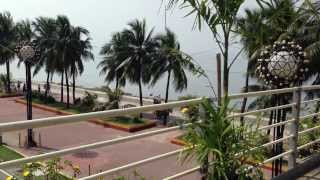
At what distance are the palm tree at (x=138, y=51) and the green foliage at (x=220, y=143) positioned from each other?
25602 mm

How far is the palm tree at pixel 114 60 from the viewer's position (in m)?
29.5

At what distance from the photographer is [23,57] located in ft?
54.9

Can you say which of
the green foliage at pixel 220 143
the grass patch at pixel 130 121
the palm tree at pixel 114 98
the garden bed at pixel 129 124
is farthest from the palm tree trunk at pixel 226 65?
the palm tree at pixel 114 98

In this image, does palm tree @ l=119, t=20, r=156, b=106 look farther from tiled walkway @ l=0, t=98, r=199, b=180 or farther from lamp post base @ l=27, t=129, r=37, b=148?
lamp post base @ l=27, t=129, r=37, b=148

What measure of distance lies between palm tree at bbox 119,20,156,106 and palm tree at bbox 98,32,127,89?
447 millimetres

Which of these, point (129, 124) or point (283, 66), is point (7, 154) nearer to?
point (129, 124)

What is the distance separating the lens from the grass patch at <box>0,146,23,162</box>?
54.1ft

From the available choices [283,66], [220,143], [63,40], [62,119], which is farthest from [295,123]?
[63,40]

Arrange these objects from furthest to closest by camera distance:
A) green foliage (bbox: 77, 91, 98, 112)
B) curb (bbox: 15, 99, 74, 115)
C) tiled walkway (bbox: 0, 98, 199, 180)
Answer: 1. green foliage (bbox: 77, 91, 98, 112)
2. curb (bbox: 15, 99, 74, 115)
3. tiled walkway (bbox: 0, 98, 199, 180)

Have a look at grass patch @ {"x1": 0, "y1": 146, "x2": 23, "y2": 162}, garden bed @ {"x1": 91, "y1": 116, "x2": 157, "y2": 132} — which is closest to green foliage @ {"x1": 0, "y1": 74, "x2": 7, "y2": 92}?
garden bed @ {"x1": 91, "y1": 116, "x2": 157, "y2": 132}

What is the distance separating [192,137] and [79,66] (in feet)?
100

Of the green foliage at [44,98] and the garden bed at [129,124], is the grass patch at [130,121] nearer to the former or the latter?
the garden bed at [129,124]

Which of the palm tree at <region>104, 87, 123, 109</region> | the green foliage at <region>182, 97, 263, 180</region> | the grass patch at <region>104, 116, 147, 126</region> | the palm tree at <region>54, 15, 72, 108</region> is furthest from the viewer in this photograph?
the palm tree at <region>54, 15, 72, 108</region>

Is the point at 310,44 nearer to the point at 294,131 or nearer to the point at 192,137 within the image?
the point at 294,131
